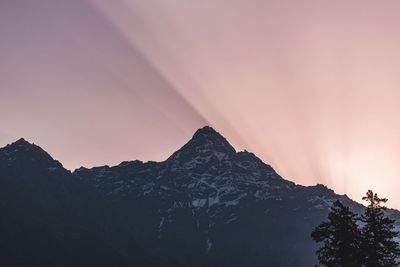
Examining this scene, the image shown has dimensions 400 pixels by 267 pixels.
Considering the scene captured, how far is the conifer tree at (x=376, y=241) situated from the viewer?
3969cm

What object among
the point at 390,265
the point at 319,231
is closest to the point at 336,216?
the point at 319,231

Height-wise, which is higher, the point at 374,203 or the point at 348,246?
the point at 374,203

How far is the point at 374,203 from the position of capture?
42688 millimetres

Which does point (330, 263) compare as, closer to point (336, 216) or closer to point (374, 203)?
point (336, 216)

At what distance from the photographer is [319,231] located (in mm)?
41312

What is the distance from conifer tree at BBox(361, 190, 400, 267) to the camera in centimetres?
3969

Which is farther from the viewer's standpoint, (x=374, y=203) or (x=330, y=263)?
(x=374, y=203)

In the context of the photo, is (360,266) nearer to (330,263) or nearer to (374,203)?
(330,263)

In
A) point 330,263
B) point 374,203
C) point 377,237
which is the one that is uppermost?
point 374,203

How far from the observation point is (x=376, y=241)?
40812 mm

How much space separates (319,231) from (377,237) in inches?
183

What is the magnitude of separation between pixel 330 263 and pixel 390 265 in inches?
184

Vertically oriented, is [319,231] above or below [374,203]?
below

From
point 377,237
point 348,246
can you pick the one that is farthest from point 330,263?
point 377,237
